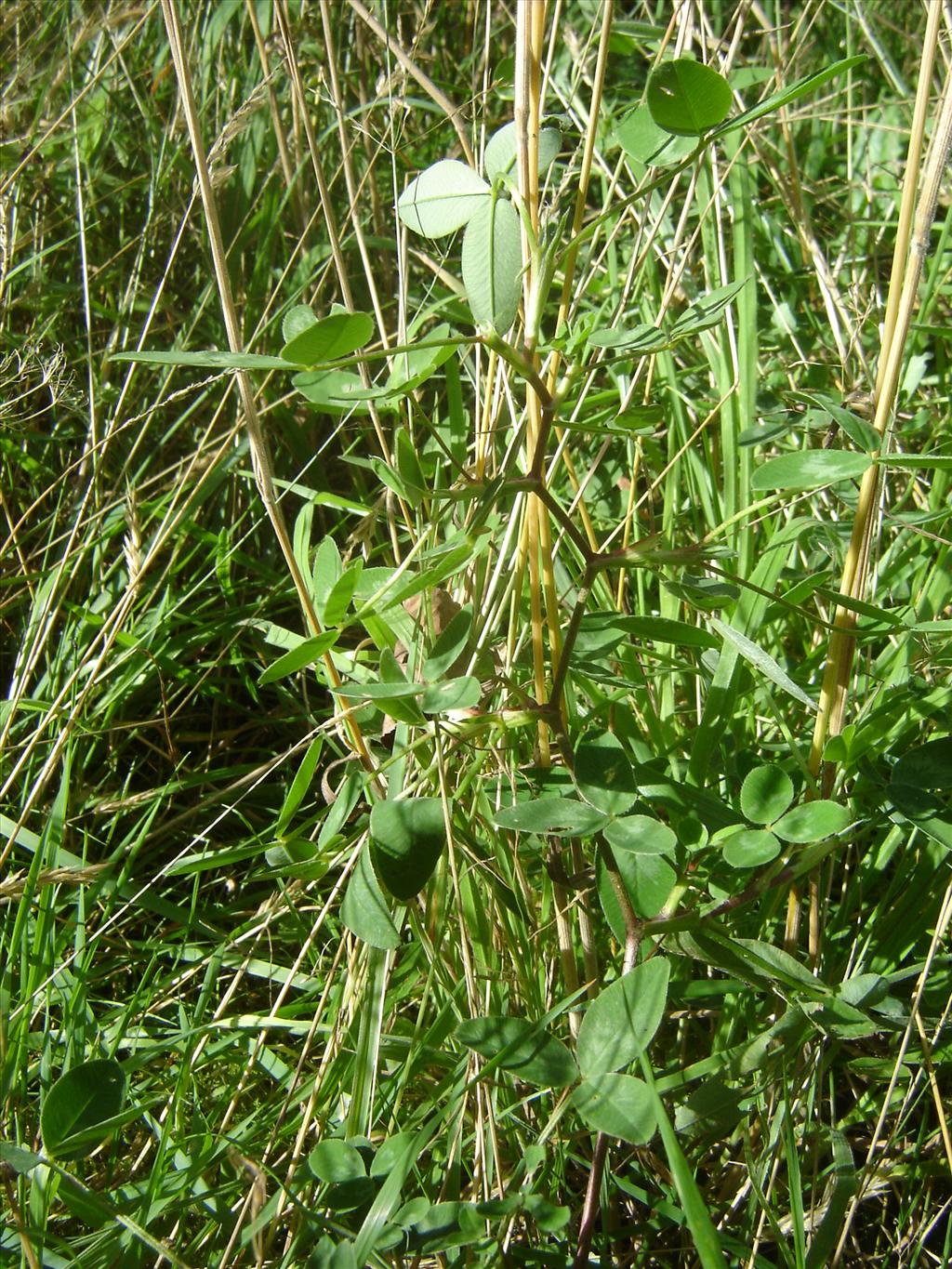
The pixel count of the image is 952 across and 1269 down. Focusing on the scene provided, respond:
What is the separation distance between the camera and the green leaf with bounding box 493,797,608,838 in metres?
0.70

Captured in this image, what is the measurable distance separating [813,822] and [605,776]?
14 centimetres

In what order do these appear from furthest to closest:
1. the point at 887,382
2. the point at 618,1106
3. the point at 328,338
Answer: the point at 887,382 < the point at 618,1106 < the point at 328,338

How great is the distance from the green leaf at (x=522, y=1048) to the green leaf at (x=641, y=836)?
14 centimetres

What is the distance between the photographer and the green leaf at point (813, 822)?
0.72 m

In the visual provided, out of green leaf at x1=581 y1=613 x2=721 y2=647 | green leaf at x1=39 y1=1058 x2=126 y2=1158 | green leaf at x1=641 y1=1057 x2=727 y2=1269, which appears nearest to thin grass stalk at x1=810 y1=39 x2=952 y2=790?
green leaf at x1=581 y1=613 x2=721 y2=647

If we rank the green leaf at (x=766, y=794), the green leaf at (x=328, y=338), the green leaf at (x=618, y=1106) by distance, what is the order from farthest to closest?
the green leaf at (x=766, y=794) < the green leaf at (x=618, y=1106) < the green leaf at (x=328, y=338)

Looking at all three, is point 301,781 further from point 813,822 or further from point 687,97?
point 687,97

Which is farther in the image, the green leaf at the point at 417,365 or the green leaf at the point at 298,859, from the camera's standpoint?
the green leaf at the point at 298,859

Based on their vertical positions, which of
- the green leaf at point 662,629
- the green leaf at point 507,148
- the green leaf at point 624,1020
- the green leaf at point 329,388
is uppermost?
the green leaf at point 507,148

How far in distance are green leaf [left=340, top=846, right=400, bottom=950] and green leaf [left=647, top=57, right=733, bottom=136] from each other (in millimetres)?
480

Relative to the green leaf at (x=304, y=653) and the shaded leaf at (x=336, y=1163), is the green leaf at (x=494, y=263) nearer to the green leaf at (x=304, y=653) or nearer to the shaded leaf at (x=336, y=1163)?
the green leaf at (x=304, y=653)

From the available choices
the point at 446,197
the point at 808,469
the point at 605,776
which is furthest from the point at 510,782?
the point at 446,197

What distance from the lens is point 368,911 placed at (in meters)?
0.72

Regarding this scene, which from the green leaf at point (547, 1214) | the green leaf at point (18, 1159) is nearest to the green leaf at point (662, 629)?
the green leaf at point (547, 1214)
